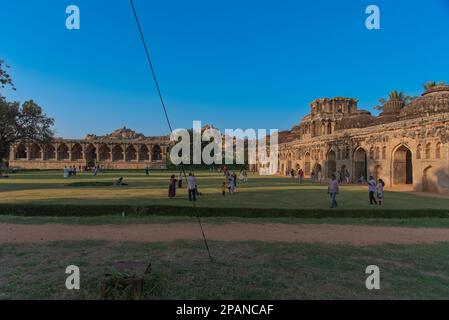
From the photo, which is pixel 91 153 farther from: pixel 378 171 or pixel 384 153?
pixel 384 153

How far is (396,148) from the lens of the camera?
92.7ft

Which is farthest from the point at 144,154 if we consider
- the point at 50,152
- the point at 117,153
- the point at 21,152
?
the point at 21,152

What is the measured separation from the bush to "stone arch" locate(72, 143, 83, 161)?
72.2m

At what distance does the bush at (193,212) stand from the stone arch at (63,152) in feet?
240

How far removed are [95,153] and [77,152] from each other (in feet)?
16.9

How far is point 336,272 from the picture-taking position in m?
5.98

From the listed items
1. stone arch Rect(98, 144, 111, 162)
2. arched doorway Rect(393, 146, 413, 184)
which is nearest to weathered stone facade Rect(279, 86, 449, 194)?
arched doorway Rect(393, 146, 413, 184)

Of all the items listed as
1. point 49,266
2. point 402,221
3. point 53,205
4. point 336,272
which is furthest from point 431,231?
point 53,205

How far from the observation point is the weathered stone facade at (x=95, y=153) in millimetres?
75438

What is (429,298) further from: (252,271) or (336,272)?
(252,271)

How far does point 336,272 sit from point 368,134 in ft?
95.9

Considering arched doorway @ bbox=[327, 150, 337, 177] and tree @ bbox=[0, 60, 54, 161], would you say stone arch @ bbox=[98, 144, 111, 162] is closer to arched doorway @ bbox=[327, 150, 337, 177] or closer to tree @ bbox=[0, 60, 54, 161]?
tree @ bbox=[0, 60, 54, 161]

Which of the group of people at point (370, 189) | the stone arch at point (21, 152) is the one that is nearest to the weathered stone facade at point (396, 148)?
the group of people at point (370, 189)

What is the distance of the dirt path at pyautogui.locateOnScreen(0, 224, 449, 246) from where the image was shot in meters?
8.87
